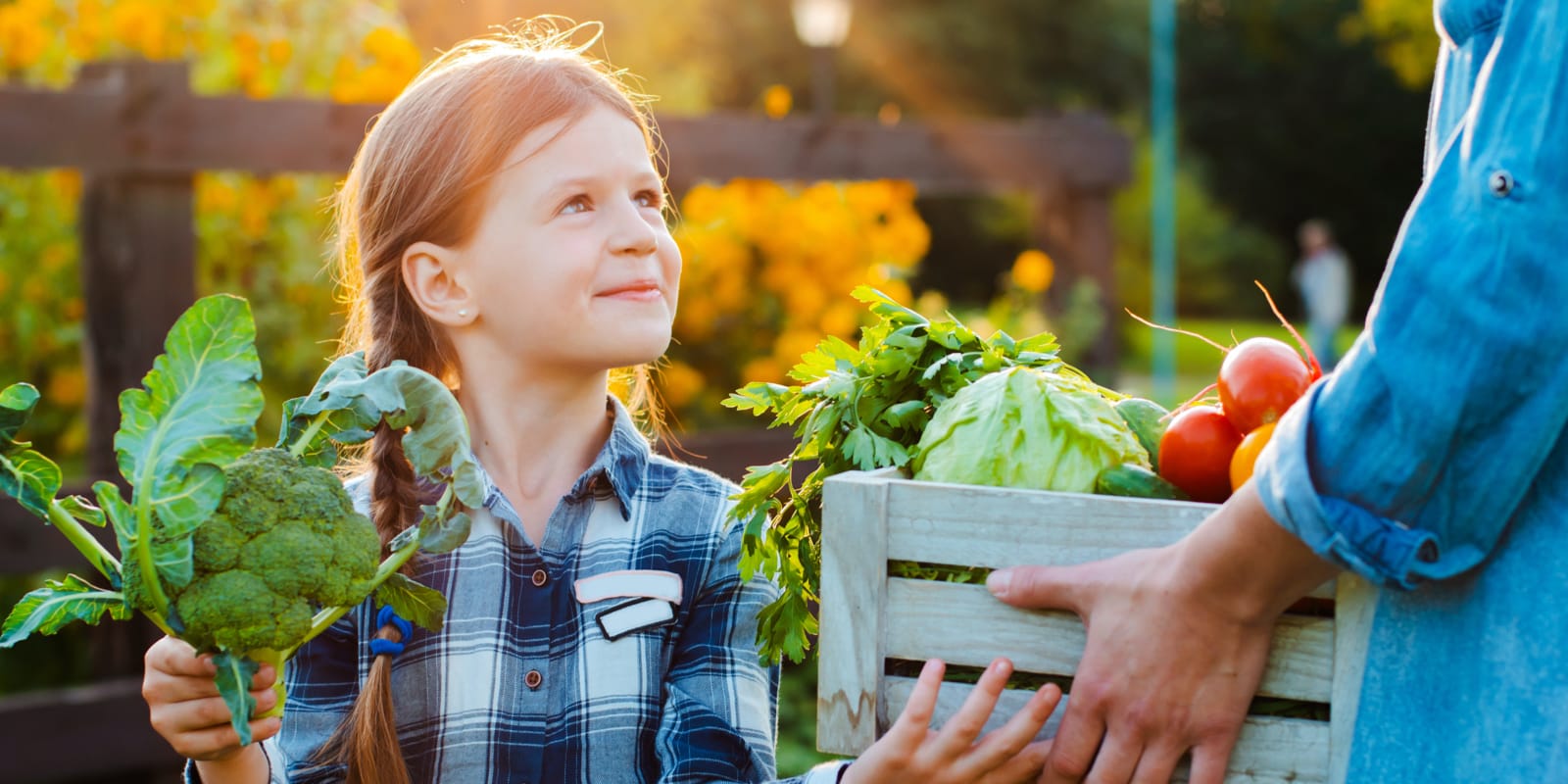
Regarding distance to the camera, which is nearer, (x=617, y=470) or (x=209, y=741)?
(x=209, y=741)

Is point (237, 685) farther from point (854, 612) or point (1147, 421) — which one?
point (1147, 421)

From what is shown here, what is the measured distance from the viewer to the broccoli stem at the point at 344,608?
149cm

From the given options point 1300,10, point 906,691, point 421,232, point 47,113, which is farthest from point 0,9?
point 1300,10

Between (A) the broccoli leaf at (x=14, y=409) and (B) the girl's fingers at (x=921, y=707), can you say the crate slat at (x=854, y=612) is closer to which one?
(B) the girl's fingers at (x=921, y=707)

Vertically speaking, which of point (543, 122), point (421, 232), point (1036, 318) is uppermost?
point (543, 122)

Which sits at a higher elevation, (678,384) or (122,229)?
(122,229)

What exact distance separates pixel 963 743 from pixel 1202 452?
42 centimetres

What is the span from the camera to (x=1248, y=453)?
139 cm

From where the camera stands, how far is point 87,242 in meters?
4.26

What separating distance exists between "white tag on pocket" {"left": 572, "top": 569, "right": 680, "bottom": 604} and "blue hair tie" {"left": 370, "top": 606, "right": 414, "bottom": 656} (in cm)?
24

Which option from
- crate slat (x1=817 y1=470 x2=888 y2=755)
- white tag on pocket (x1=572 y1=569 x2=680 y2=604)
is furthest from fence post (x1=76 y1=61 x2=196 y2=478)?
crate slat (x1=817 y1=470 x2=888 y2=755)

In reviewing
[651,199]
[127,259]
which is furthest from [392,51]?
[651,199]

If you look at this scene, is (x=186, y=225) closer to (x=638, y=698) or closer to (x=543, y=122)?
(x=543, y=122)

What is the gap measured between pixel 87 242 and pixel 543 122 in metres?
2.89
